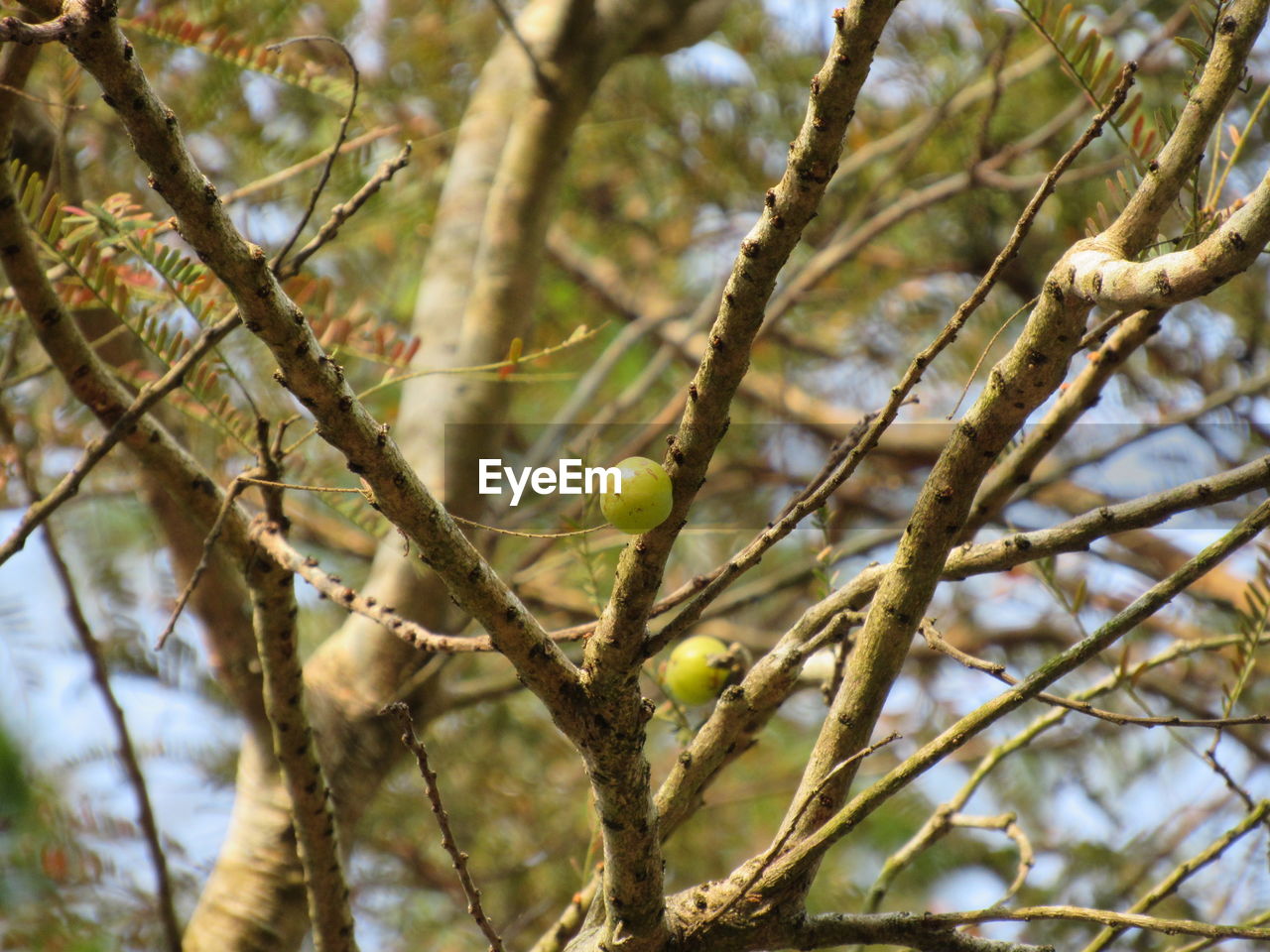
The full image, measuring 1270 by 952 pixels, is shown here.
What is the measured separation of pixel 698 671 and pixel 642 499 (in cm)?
48

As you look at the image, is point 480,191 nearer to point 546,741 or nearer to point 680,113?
point 680,113

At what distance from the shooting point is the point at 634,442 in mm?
1993

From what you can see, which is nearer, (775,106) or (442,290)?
(442,290)

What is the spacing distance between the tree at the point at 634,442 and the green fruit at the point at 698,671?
0.17 ft

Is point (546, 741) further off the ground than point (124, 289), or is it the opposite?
point (546, 741)

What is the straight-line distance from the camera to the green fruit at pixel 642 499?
701 mm

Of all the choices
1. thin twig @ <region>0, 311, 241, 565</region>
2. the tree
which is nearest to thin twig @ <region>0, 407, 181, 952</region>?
the tree

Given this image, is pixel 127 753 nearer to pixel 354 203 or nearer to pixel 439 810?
pixel 439 810

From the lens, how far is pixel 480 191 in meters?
1.88

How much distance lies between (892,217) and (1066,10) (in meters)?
1.08

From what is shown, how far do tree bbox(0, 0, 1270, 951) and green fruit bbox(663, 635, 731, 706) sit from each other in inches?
2.0

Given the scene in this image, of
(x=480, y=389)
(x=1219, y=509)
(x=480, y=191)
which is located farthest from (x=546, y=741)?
(x=1219, y=509)

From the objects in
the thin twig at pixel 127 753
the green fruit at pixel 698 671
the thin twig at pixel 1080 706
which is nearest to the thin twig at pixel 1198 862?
the thin twig at pixel 1080 706

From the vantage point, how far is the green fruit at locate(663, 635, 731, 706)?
1.14 metres
